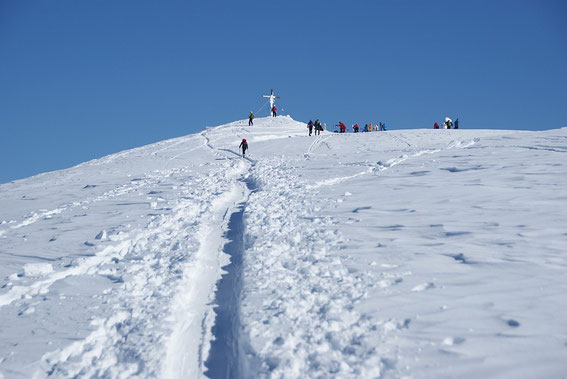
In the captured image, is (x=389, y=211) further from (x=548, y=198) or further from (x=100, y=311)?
(x=100, y=311)

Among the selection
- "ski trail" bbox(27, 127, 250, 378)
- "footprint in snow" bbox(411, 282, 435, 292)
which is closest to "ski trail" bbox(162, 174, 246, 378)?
"ski trail" bbox(27, 127, 250, 378)

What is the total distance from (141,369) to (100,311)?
228cm

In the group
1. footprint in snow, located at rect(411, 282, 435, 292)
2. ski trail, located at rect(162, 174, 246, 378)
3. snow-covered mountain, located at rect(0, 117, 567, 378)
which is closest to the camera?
snow-covered mountain, located at rect(0, 117, 567, 378)

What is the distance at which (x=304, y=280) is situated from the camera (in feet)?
28.1

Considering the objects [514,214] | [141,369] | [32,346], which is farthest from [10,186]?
[514,214]

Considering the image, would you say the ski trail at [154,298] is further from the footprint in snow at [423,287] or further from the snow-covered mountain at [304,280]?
the footprint in snow at [423,287]

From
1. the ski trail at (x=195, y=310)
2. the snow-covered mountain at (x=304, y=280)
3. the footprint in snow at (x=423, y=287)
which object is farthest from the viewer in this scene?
the footprint in snow at (x=423, y=287)

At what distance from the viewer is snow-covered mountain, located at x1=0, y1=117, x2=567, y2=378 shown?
19.9 ft

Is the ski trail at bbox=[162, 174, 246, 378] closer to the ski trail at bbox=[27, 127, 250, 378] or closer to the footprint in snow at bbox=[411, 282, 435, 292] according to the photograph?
the ski trail at bbox=[27, 127, 250, 378]

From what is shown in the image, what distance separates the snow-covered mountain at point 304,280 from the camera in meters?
6.06

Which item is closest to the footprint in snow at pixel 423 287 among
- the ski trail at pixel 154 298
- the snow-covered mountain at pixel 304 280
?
the snow-covered mountain at pixel 304 280

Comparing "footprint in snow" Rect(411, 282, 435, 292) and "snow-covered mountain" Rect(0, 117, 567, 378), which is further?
"footprint in snow" Rect(411, 282, 435, 292)

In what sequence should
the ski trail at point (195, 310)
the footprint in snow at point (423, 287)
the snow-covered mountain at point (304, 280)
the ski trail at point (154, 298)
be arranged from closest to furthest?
1. the snow-covered mountain at point (304, 280)
2. the ski trail at point (195, 310)
3. the ski trail at point (154, 298)
4. the footprint in snow at point (423, 287)

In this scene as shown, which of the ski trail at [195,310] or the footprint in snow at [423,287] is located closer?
the ski trail at [195,310]
